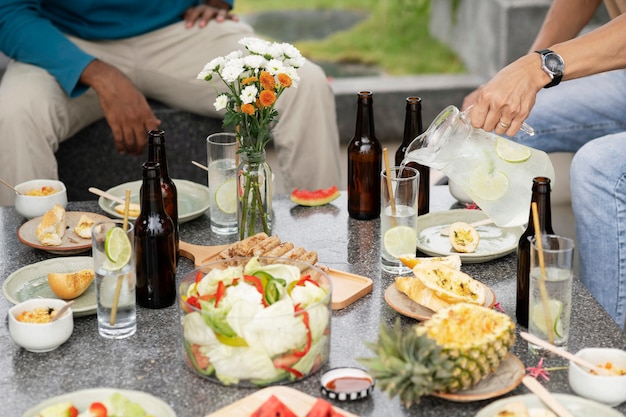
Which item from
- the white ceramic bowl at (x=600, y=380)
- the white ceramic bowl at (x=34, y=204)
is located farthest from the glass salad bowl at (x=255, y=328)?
the white ceramic bowl at (x=34, y=204)

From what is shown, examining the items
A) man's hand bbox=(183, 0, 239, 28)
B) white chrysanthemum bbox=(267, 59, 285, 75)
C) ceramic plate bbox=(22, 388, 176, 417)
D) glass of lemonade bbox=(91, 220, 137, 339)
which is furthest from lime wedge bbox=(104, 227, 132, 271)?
man's hand bbox=(183, 0, 239, 28)

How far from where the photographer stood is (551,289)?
154cm

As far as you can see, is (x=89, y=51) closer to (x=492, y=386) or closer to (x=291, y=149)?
(x=291, y=149)

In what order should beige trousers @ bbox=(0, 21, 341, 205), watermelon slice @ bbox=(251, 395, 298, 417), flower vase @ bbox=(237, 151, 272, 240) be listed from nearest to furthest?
1. watermelon slice @ bbox=(251, 395, 298, 417)
2. flower vase @ bbox=(237, 151, 272, 240)
3. beige trousers @ bbox=(0, 21, 341, 205)

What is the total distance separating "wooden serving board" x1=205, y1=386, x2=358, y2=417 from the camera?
1.37 metres

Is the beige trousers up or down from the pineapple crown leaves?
up

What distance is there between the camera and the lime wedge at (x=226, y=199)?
84.2 inches

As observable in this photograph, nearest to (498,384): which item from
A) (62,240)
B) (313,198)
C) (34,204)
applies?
(313,198)

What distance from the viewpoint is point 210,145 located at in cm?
215

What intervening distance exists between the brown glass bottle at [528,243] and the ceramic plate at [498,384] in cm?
19

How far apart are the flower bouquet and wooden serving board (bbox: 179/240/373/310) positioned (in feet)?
0.33

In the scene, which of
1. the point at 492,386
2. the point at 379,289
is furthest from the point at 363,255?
the point at 492,386

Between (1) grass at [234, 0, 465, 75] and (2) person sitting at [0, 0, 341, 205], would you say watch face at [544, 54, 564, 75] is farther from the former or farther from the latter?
(1) grass at [234, 0, 465, 75]

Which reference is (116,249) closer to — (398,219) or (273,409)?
(273,409)
